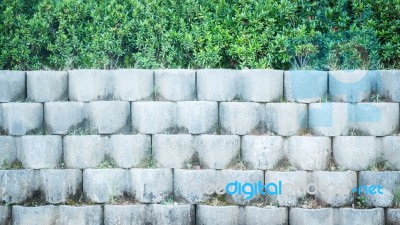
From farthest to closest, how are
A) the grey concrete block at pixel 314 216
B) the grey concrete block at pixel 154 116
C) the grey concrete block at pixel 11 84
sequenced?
the grey concrete block at pixel 11 84
the grey concrete block at pixel 154 116
the grey concrete block at pixel 314 216

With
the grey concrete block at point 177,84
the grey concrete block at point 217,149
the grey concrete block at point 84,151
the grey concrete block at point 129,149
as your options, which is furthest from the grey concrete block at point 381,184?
the grey concrete block at point 84,151

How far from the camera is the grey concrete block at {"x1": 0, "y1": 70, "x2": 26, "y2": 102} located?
15.1 feet

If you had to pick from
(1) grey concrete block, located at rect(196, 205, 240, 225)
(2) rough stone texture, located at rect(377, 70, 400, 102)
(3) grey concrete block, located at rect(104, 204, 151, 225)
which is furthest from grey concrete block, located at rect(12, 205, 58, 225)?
(2) rough stone texture, located at rect(377, 70, 400, 102)

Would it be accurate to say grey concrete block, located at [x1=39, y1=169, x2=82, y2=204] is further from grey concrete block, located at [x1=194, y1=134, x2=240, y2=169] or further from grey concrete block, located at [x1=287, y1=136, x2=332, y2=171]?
grey concrete block, located at [x1=287, y1=136, x2=332, y2=171]

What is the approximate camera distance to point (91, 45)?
4.89 m

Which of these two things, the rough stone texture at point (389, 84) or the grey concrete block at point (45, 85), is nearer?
the rough stone texture at point (389, 84)

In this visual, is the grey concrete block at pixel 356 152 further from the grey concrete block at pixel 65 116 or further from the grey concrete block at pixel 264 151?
the grey concrete block at pixel 65 116

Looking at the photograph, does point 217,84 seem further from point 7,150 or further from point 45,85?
point 7,150

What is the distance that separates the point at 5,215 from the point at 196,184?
1.86 metres

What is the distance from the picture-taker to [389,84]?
4.50m

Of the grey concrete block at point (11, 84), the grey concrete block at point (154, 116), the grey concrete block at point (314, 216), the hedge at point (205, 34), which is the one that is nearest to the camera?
the grey concrete block at point (314, 216)

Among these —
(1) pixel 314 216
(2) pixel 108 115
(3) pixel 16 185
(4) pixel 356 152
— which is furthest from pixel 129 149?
(4) pixel 356 152

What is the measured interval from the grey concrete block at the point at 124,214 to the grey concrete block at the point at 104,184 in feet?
0.33

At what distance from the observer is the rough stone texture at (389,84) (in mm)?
4477
